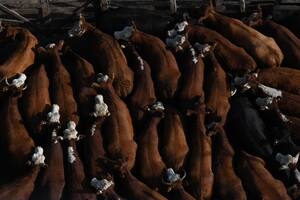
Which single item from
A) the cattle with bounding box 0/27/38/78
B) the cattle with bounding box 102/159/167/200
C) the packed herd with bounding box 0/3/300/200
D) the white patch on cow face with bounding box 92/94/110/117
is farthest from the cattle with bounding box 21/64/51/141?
the cattle with bounding box 102/159/167/200

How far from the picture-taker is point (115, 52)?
12133 millimetres

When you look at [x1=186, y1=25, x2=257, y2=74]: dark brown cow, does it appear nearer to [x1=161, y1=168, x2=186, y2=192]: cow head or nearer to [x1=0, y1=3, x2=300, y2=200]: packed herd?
[x1=0, y1=3, x2=300, y2=200]: packed herd

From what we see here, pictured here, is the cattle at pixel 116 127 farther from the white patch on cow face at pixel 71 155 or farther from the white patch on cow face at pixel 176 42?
the white patch on cow face at pixel 176 42

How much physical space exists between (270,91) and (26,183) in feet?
14.3

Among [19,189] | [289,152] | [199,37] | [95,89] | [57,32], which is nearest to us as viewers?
[19,189]

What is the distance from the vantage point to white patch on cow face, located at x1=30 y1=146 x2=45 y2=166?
10.4 m

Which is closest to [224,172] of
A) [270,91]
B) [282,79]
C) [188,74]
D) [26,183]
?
[270,91]

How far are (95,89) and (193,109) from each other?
5.50 feet

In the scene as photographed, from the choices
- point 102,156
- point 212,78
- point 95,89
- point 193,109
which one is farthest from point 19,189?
point 212,78

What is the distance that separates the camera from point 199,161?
10.6 metres

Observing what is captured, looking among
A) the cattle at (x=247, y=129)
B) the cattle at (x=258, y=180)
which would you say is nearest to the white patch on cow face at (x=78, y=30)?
the cattle at (x=247, y=129)

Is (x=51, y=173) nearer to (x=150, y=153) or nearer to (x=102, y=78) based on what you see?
(x=150, y=153)

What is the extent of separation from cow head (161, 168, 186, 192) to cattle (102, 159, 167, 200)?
0.72ft

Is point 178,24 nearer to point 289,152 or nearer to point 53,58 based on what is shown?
point 53,58
